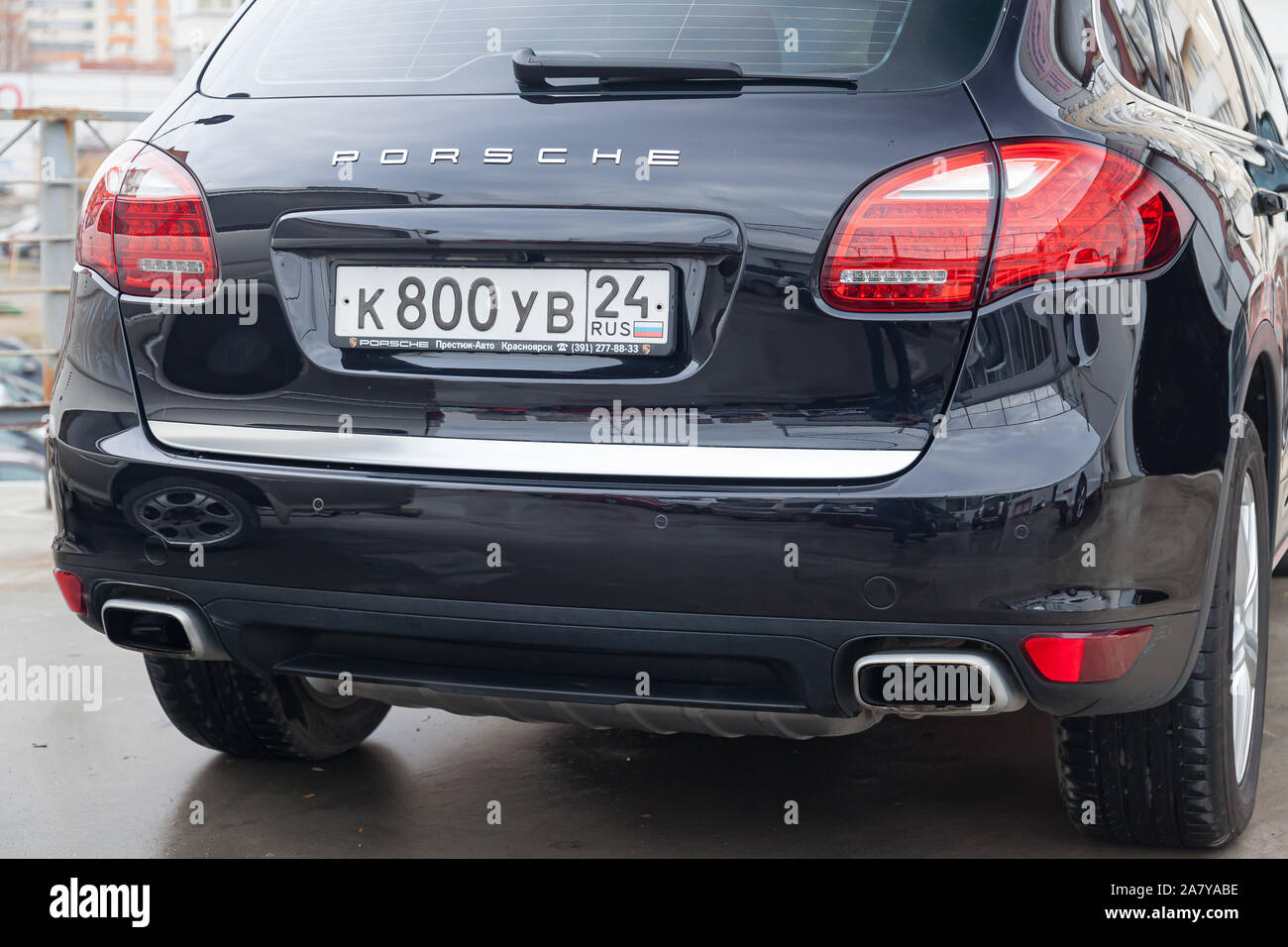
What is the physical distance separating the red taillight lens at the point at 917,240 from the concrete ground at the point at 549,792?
1150 mm

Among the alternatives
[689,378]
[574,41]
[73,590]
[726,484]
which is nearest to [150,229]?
[73,590]

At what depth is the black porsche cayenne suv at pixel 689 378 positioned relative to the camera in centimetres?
211

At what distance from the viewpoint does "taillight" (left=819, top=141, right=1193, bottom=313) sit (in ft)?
6.93

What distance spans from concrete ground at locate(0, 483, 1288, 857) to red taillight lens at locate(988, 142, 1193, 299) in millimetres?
1150

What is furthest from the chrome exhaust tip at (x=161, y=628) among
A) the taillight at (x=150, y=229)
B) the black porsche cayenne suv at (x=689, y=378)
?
the taillight at (x=150, y=229)

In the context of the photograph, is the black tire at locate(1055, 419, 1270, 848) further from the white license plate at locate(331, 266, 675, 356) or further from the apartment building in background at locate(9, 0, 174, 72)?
the apartment building in background at locate(9, 0, 174, 72)

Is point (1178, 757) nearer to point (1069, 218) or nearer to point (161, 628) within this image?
point (1069, 218)

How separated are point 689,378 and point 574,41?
0.59 meters

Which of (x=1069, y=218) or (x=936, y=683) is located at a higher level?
(x=1069, y=218)

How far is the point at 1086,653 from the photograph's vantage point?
7.00 ft

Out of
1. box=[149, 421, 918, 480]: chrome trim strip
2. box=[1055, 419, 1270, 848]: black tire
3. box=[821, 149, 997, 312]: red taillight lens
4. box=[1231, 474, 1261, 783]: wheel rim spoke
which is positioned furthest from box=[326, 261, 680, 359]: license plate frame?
box=[1231, 474, 1261, 783]: wheel rim spoke

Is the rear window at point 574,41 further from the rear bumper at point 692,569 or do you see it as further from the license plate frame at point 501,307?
the rear bumper at point 692,569

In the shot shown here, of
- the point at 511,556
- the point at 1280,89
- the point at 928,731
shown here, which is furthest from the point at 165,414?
the point at 1280,89
